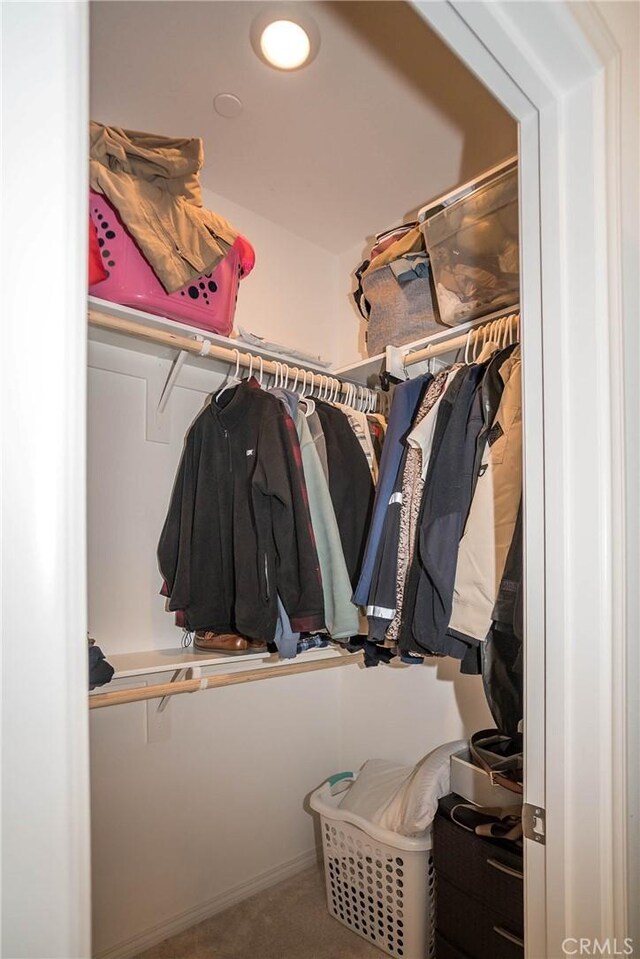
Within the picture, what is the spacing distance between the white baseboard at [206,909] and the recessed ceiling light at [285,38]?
2.54 m

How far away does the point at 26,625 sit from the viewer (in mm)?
360

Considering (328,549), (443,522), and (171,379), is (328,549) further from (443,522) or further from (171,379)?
(171,379)

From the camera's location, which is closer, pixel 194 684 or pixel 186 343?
pixel 194 684

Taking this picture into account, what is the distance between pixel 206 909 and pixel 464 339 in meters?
1.99

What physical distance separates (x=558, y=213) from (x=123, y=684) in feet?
4.93

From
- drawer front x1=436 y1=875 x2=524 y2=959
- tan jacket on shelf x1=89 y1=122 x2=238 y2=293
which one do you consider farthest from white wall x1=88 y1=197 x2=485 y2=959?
drawer front x1=436 y1=875 x2=524 y2=959

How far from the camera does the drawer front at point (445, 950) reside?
144 centimetres

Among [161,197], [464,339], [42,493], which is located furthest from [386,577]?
[161,197]

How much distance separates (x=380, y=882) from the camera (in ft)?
5.41

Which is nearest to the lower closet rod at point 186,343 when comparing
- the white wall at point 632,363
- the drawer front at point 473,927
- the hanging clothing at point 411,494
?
the hanging clothing at point 411,494

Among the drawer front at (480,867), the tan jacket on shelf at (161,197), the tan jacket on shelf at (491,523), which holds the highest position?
the tan jacket on shelf at (161,197)

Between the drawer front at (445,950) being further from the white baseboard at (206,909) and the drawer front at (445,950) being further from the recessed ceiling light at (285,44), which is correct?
the recessed ceiling light at (285,44)

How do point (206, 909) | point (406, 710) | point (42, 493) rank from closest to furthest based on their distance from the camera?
point (42, 493) < point (206, 909) < point (406, 710)

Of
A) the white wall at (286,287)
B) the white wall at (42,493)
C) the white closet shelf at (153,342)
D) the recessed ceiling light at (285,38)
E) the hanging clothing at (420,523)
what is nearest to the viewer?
the white wall at (42,493)
